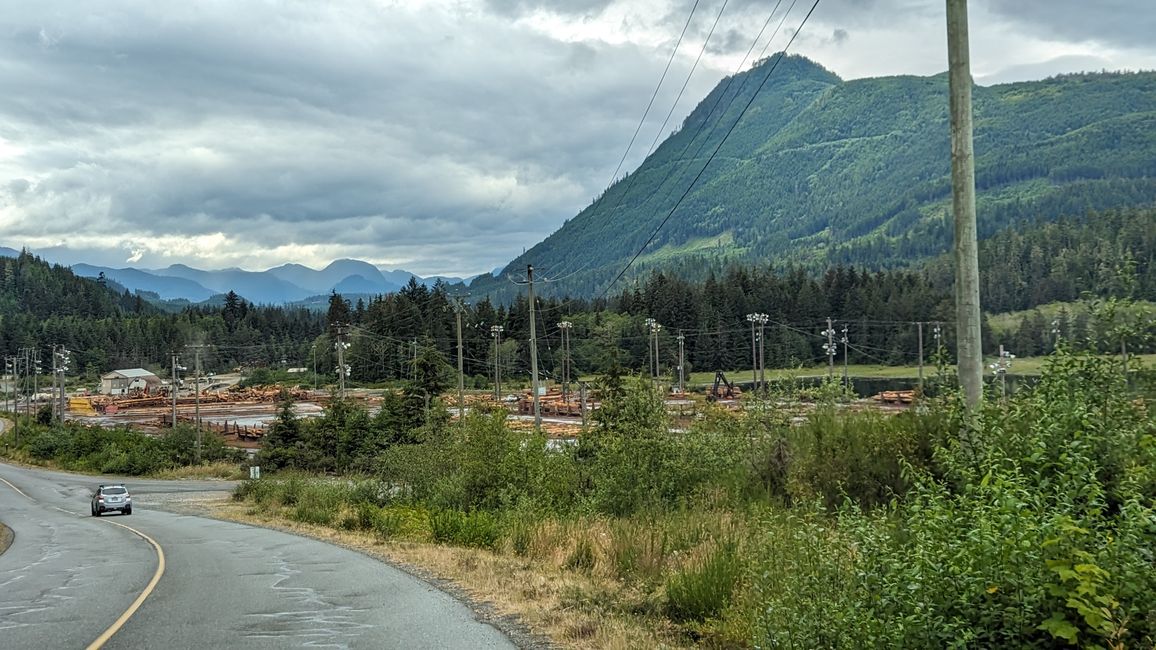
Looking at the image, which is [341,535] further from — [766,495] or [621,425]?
[766,495]

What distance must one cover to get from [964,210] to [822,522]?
13.5ft

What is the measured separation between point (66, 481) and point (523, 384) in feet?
223

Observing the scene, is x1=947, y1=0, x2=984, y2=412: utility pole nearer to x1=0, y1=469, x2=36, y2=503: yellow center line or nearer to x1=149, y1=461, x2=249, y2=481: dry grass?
x1=0, y1=469, x2=36, y2=503: yellow center line

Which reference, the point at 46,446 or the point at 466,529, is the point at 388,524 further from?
the point at 46,446

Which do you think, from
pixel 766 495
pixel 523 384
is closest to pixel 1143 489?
pixel 766 495

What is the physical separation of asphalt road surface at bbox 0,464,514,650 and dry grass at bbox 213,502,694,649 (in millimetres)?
666

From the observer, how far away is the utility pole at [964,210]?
9336 mm

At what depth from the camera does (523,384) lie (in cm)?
12631

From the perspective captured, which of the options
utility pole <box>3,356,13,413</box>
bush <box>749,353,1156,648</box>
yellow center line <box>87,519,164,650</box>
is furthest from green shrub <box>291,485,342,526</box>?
utility pole <box>3,356,13,413</box>

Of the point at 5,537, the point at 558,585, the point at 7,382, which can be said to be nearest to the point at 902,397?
the point at 558,585

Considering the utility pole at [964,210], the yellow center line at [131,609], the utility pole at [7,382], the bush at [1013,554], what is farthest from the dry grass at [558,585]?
the utility pole at [7,382]

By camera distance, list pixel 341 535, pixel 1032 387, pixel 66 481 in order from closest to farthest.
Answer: pixel 1032 387
pixel 341 535
pixel 66 481

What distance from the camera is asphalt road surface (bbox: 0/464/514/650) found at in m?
10.0

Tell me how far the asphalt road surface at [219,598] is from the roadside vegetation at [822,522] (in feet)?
4.52
